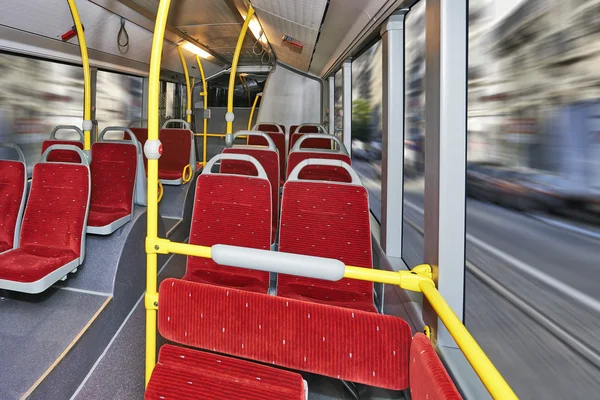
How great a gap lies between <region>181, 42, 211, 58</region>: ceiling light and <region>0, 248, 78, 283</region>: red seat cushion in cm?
509

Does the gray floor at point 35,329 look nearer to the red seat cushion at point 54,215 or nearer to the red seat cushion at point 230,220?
the red seat cushion at point 54,215

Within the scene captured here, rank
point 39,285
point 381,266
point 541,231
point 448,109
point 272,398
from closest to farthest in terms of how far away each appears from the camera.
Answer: point 272,398 → point 448,109 → point 39,285 → point 381,266 → point 541,231

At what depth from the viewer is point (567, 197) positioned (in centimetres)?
278

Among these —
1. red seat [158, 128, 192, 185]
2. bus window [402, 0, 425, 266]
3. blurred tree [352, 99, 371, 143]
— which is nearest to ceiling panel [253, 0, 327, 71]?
bus window [402, 0, 425, 266]

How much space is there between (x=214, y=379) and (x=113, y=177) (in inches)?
93.7

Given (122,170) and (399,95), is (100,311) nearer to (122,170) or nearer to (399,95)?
(122,170)

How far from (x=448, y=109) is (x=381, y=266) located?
1.34 meters

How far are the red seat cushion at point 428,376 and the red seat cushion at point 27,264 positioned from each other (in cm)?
209

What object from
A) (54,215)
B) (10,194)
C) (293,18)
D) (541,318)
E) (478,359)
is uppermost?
(293,18)

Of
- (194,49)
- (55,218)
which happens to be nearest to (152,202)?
(55,218)

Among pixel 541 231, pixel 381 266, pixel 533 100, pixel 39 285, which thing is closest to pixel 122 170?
pixel 39 285

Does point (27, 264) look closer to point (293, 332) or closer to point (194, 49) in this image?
point (293, 332)

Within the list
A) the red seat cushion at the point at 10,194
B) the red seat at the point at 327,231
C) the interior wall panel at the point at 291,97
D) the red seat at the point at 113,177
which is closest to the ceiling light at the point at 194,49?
the interior wall panel at the point at 291,97

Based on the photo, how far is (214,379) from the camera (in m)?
1.14
